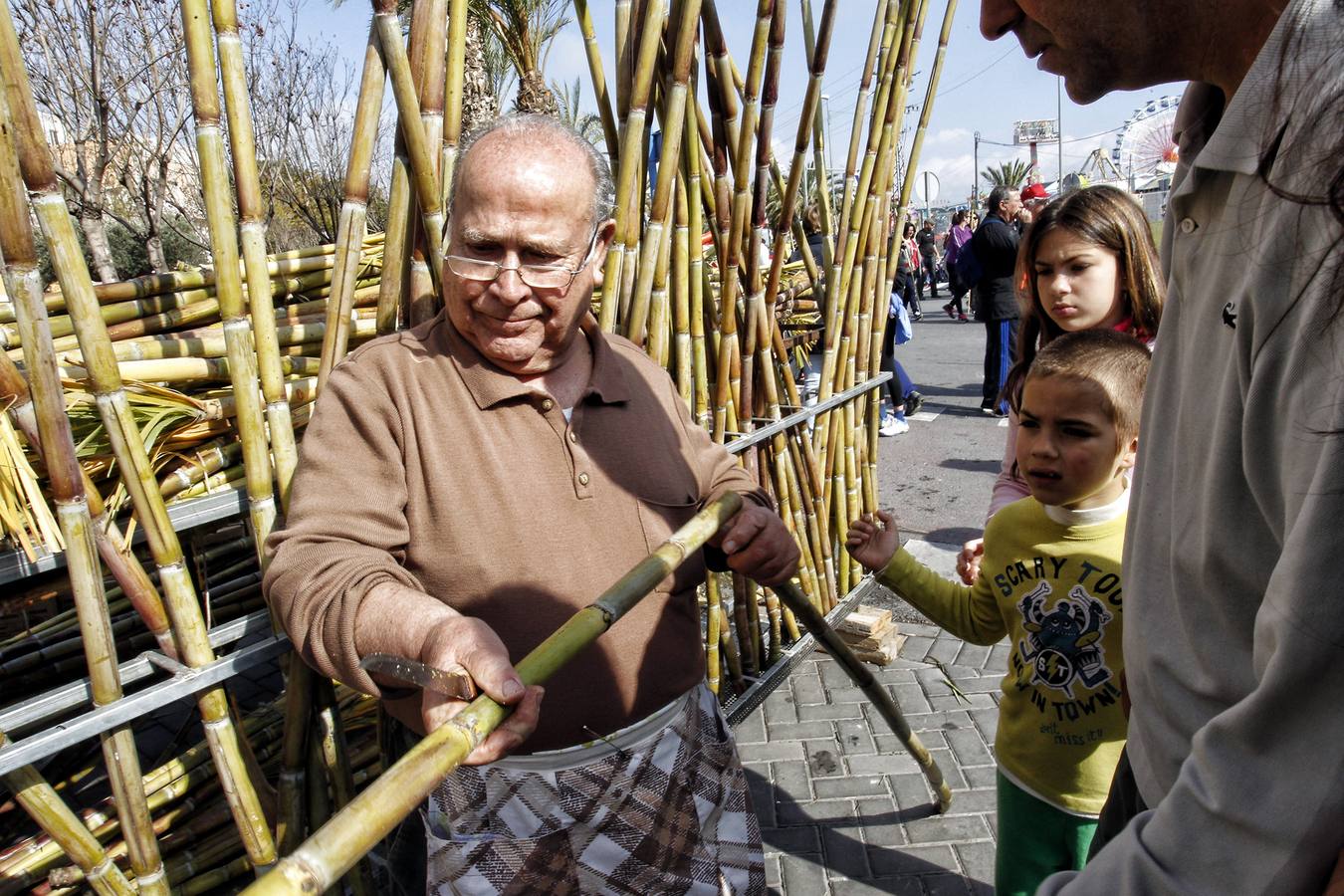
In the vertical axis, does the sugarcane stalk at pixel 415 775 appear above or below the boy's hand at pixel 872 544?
above

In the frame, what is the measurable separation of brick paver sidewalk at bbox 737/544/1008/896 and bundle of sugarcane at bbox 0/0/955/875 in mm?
442

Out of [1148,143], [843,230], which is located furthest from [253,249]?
[1148,143]

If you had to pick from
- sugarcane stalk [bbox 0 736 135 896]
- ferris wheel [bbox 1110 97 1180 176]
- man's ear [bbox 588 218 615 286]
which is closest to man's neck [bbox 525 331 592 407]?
man's ear [bbox 588 218 615 286]

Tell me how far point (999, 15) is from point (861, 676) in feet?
5.96

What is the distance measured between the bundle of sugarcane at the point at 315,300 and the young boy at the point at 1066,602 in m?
1.10

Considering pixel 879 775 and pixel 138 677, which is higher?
pixel 138 677

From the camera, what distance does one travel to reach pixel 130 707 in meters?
1.68

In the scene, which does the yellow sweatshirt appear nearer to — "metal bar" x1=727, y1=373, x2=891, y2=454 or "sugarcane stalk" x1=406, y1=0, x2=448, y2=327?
"metal bar" x1=727, y1=373, x2=891, y2=454

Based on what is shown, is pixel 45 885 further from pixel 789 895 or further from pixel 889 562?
pixel 889 562

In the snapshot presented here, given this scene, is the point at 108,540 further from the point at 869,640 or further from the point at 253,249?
the point at 869,640

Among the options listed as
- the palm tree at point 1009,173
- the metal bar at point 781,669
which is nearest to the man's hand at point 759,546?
the metal bar at point 781,669

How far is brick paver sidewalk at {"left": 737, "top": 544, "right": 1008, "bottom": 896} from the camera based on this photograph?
9.26ft

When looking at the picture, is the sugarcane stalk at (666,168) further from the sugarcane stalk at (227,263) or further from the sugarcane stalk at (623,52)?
the sugarcane stalk at (227,263)

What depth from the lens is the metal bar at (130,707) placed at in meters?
1.57
